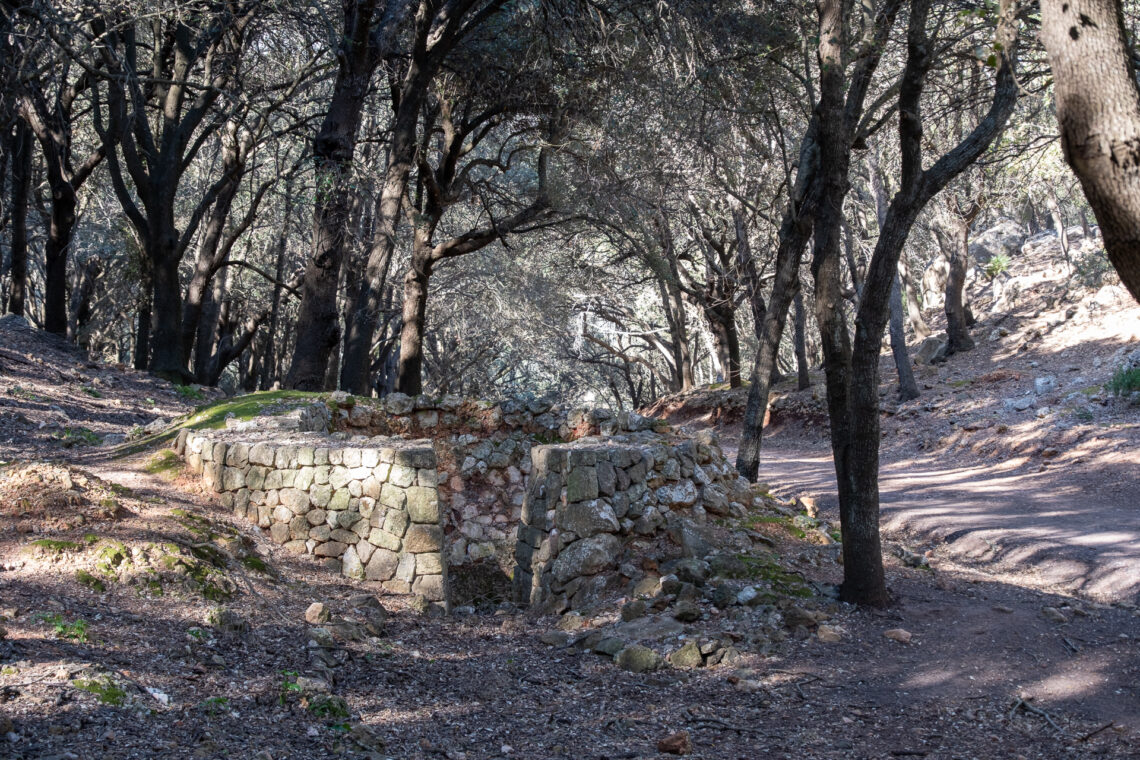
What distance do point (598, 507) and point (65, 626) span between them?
396cm

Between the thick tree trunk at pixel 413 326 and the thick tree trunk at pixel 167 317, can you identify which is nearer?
the thick tree trunk at pixel 413 326

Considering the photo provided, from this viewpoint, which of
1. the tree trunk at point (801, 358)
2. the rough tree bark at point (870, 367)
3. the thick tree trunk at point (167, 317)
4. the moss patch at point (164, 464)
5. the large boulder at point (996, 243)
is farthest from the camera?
the large boulder at point (996, 243)

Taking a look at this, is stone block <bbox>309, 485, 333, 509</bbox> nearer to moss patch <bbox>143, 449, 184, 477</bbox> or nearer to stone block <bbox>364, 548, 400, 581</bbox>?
stone block <bbox>364, 548, 400, 581</bbox>

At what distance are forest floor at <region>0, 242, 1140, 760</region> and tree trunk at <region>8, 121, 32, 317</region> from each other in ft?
31.7

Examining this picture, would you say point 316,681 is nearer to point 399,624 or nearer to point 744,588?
point 399,624

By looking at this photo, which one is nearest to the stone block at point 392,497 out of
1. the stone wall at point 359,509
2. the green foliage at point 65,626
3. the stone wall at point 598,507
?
the stone wall at point 359,509

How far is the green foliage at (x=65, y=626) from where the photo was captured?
393 cm

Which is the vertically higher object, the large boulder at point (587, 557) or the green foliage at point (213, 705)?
the large boulder at point (587, 557)

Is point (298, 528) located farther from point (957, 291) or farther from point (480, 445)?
point (957, 291)

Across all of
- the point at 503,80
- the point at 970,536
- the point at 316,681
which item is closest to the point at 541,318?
the point at 503,80

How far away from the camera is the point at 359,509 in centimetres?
700

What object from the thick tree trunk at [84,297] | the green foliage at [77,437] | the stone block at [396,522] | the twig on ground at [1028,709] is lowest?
the twig on ground at [1028,709]

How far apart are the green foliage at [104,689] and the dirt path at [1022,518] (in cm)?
607

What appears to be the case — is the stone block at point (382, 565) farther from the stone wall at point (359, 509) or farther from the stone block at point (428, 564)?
the stone block at point (428, 564)
